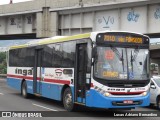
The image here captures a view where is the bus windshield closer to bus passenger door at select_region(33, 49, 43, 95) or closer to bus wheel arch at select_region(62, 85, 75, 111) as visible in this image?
bus wheel arch at select_region(62, 85, 75, 111)

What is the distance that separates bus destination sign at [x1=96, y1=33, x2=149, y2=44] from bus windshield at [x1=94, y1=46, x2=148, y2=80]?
0.26m

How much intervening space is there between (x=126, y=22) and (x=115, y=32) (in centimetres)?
1318

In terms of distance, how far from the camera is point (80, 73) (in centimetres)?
1449

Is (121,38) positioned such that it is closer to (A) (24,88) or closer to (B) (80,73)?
(B) (80,73)

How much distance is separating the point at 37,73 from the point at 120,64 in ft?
20.6

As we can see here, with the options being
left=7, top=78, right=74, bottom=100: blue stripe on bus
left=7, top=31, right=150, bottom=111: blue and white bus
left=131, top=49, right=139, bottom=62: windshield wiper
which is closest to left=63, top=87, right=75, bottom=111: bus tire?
left=7, top=31, right=150, bottom=111: blue and white bus

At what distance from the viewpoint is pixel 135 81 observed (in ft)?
45.2

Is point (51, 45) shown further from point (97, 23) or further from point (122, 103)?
point (97, 23)

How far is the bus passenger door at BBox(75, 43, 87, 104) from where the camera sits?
14.1 metres

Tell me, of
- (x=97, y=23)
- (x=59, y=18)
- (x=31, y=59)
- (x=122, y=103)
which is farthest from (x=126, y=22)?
(x=122, y=103)

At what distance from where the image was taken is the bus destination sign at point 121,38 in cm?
1371

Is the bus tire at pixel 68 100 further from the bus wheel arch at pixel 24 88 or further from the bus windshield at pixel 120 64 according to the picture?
the bus wheel arch at pixel 24 88

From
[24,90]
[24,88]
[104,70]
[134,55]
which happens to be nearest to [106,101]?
[104,70]

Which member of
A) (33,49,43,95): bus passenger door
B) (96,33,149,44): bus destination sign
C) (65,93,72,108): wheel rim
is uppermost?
(96,33,149,44): bus destination sign
